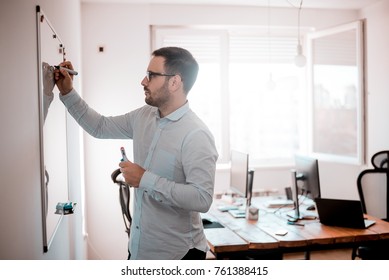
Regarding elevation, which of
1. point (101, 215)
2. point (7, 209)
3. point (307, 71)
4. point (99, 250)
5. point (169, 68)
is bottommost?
point (99, 250)

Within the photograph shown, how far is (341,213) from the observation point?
241cm

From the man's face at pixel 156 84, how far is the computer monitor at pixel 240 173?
1.36 metres

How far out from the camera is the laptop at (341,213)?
2.36 metres

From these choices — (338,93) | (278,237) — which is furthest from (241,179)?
(338,93)

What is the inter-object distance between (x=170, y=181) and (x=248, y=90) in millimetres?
3016

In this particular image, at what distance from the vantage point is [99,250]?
12.2 feet

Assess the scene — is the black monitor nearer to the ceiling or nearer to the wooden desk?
the wooden desk

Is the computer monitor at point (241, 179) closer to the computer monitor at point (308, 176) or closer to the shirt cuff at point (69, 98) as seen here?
the computer monitor at point (308, 176)

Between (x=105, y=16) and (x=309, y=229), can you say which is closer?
(x=309, y=229)

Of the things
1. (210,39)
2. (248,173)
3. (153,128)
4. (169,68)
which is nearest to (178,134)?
(153,128)

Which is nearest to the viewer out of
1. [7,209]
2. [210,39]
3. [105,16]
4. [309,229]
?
[7,209]

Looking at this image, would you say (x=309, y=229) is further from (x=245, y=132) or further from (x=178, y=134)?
(x=245, y=132)

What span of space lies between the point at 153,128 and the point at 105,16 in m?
2.46

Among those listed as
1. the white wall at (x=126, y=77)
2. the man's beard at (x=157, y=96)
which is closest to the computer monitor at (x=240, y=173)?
the white wall at (x=126, y=77)
